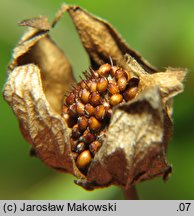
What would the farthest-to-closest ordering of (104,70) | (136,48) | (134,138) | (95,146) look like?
(136,48) → (104,70) → (95,146) → (134,138)

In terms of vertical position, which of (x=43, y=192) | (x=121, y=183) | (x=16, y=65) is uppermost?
(x=16, y=65)

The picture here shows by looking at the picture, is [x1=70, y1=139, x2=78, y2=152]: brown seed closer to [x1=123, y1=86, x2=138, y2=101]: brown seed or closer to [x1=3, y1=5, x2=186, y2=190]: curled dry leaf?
[x1=3, y1=5, x2=186, y2=190]: curled dry leaf

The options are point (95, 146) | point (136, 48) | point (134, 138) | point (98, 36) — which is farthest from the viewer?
point (136, 48)

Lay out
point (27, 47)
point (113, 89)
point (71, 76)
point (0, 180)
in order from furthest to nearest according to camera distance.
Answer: point (0, 180), point (71, 76), point (27, 47), point (113, 89)

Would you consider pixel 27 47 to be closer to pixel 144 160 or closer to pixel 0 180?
pixel 144 160

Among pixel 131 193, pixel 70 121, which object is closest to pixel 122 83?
pixel 70 121

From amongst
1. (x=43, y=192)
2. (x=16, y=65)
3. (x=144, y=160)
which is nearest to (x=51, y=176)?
(x=43, y=192)

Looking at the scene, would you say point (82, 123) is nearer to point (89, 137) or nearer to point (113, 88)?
point (89, 137)
